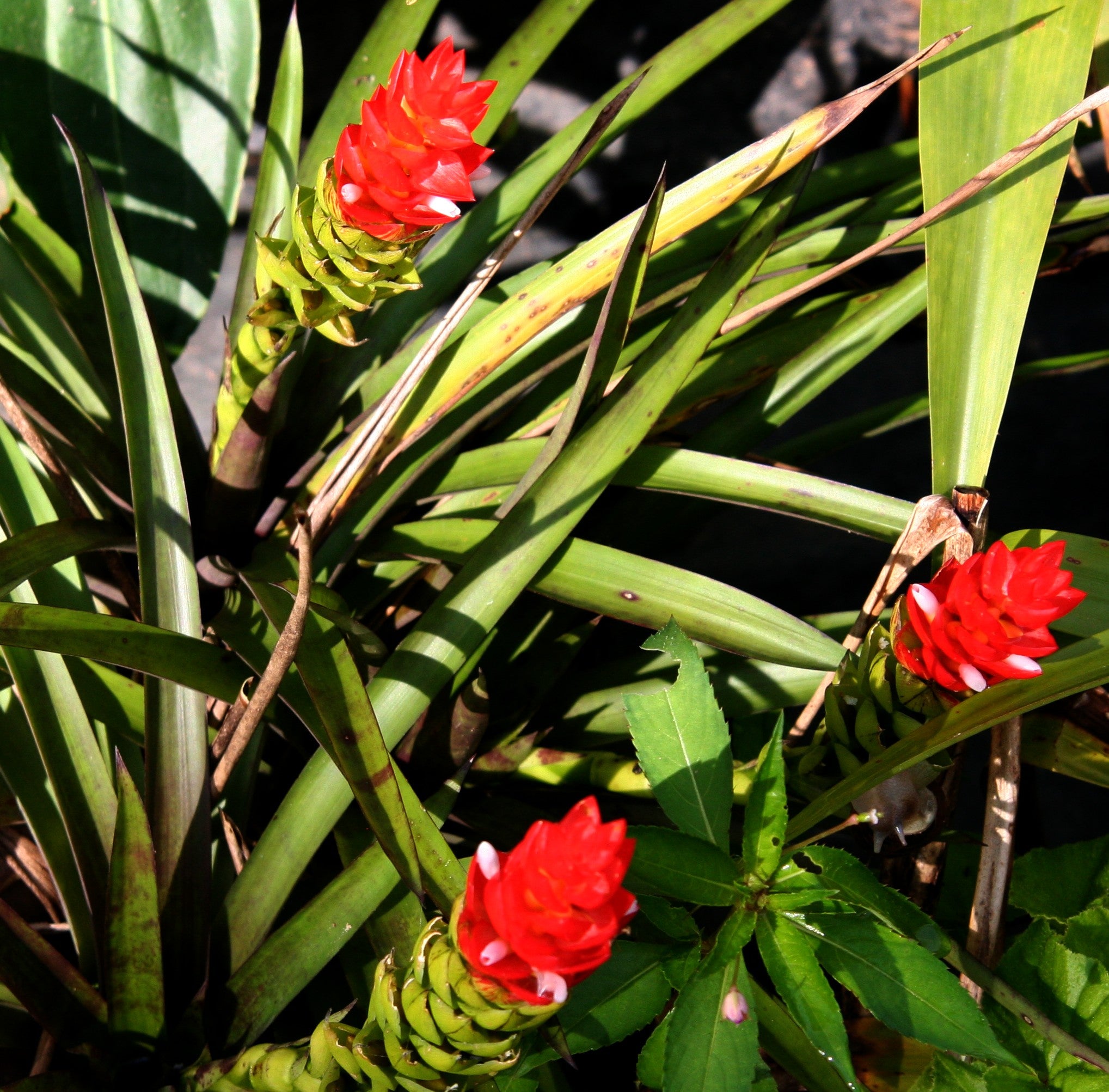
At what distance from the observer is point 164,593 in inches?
21.2

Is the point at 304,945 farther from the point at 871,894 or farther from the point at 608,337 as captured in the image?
the point at 608,337

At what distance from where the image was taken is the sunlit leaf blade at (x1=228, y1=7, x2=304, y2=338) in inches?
28.6

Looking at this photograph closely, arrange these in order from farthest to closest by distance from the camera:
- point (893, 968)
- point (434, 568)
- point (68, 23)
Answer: point (68, 23) → point (434, 568) → point (893, 968)

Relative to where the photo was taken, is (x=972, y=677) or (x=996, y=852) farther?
(x=996, y=852)

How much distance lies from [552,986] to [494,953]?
23 mm

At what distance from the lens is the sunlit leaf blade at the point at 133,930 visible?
464 mm

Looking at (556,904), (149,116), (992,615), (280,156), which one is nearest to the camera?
(556,904)

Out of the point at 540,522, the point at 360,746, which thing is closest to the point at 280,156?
the point at 540,522

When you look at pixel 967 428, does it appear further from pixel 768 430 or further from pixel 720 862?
pixel 720 862

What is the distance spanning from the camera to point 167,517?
1.79 feet

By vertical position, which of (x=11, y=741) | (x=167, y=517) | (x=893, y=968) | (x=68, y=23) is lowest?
(x=893, y=968)

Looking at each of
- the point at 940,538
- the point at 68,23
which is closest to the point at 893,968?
the point at 940,538

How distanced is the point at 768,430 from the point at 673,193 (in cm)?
26

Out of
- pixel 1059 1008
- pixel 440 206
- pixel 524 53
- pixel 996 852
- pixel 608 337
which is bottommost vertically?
pixel 1059 1008
